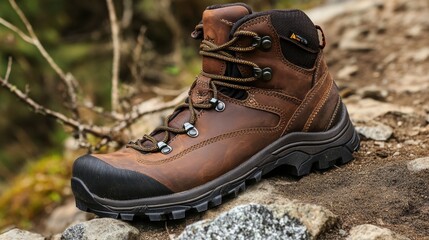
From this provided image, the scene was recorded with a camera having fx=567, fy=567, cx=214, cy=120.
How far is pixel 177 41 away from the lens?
7504 mm

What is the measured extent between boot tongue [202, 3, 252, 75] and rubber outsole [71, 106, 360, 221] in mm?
388

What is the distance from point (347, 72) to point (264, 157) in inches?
95.9

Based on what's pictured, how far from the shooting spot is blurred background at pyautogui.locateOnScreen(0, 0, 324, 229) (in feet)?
22.5

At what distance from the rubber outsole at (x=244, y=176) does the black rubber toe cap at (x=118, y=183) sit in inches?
0.8

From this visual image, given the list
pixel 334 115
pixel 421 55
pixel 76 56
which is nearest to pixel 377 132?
pixel 334 115

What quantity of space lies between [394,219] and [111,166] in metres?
1.03

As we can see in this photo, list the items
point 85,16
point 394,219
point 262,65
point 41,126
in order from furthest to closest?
1. point 85,16
2. point 41,126
3. point 262,65
4. point 394,219

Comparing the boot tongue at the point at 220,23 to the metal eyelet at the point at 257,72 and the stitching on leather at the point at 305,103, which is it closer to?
the metal eyelet at the point at 257,72

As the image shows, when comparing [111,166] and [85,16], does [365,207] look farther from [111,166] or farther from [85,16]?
[85,16]

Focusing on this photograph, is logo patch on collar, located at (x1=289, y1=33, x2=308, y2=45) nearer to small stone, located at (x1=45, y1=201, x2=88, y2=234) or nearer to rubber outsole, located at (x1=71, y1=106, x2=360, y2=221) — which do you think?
rubber outsole, located at (x1=71, y1=106, x2=360, y2=221)

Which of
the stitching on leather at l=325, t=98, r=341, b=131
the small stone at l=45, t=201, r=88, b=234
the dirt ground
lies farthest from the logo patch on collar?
the small stone at l=45, t=201, r=88, b=234

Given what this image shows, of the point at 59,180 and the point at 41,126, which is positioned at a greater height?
the point at 41,126

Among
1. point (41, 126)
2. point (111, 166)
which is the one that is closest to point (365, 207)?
point (111, 166)

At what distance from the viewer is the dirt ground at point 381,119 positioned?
6.61 ft
